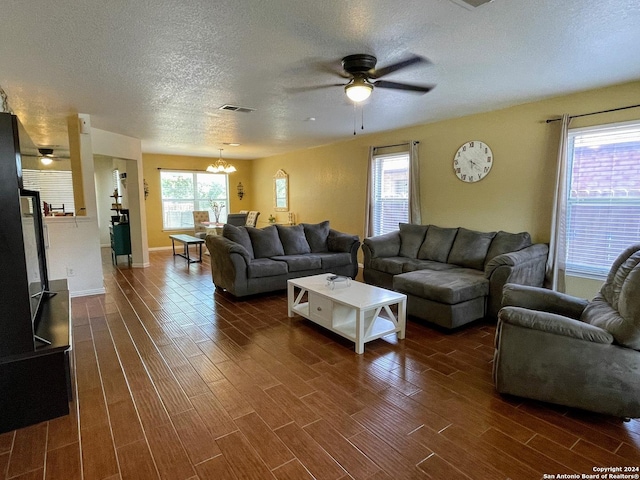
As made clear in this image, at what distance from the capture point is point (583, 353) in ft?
6.58

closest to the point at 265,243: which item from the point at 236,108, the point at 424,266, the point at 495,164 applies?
the point at 236,108

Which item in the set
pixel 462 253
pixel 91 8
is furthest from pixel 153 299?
pixel 462 253

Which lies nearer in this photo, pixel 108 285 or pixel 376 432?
pixel 376 432

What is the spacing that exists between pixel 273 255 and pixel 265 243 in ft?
0.71

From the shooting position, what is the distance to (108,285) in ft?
17.5

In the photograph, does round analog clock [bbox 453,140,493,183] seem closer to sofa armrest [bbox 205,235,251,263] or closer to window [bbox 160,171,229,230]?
sofa armrest [bbox 205,235,251,263]

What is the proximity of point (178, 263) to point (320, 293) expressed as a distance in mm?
4778

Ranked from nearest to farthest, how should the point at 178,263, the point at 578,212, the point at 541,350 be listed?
the point at 541,350, the point at 578,212, the point at 178,263

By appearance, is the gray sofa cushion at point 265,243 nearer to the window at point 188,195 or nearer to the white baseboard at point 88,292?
the white baseboard at point 88,292

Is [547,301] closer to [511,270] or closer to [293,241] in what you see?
[511,270]

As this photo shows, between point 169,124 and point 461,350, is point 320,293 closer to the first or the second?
point 461,350

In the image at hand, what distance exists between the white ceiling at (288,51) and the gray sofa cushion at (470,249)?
1634 millimetres

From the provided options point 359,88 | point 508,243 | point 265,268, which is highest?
point 359,88

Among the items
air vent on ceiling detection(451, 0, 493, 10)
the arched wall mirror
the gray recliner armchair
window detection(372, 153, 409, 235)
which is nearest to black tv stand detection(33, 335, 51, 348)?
the gray recliner armchair
